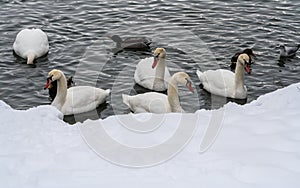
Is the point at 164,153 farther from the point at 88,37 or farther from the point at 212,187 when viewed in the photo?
the point at 88,37

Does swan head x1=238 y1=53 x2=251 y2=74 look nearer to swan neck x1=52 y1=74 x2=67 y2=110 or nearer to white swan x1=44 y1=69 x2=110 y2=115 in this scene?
white swan x1=44 y1=69 x2=110 y2=115

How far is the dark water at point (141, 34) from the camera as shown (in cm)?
1305

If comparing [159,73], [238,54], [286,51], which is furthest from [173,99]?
[286,51]

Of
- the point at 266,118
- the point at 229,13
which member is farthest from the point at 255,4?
the point at 266,118

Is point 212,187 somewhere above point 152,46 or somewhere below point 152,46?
above

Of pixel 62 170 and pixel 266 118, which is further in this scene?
pixel 266 118

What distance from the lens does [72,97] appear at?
11.8m

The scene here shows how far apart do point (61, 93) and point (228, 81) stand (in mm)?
3923

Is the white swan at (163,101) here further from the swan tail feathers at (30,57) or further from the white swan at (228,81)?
the swan tail feathers at (30,57)

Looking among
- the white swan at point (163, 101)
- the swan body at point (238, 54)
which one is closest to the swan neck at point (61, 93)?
the white swan at point (163, 101)

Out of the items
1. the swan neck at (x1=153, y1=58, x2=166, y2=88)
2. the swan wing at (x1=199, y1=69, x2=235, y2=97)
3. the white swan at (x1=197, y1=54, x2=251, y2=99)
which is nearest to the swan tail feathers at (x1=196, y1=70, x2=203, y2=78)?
the white swan at (x1=197, y1=54, x2=251, y2=99)

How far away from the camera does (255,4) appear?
17828 mm

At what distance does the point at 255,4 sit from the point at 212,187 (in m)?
13.2

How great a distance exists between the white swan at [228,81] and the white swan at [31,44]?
4418 millimetres
